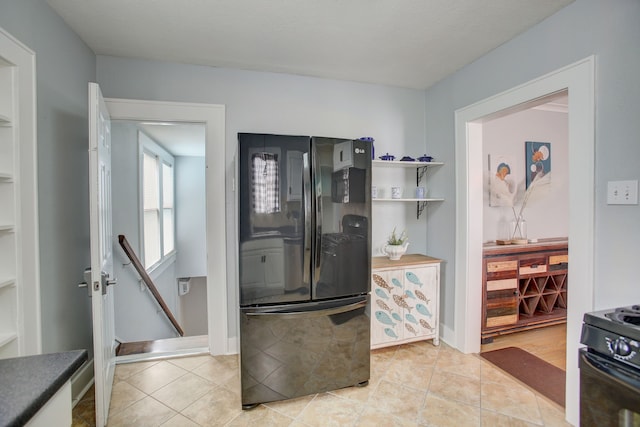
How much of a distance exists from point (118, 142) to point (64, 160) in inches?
56.5

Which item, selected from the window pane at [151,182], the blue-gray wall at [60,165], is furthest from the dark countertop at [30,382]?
the window pane at [151,182]

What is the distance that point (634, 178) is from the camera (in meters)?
1.50

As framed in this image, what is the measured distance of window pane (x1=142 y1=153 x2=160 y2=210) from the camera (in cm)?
404

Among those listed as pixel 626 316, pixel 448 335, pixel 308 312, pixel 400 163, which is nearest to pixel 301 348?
pixel 308 312

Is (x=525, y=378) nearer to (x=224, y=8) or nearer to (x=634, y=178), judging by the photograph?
(x=634, y=178)

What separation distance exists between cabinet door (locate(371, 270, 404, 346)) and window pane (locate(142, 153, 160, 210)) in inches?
128

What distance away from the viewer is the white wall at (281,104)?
2.42m

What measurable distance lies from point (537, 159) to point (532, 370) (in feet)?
7.50

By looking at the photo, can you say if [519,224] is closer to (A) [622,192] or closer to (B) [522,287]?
(B) [522,287]

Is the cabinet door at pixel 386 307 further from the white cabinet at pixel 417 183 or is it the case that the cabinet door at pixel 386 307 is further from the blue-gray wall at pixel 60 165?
the blue-gray wall at pixel 60 165

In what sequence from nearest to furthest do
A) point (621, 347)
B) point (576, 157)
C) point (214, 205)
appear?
point (621, 347) < point (576, 157) < point (214, 205)

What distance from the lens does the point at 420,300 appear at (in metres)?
2.65

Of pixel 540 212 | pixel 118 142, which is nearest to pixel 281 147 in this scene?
pixel 118 142

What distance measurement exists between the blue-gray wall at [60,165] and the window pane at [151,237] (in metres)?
1.84
